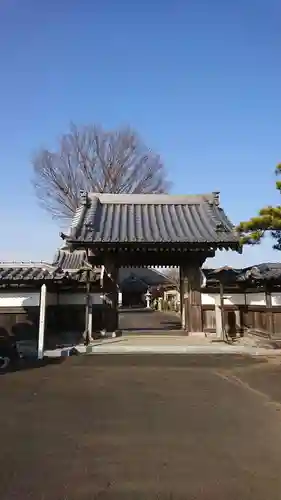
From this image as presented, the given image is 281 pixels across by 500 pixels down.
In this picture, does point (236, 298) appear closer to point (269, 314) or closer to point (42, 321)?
point (269, 314)

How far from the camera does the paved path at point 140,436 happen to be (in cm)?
359

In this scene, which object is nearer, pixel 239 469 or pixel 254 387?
pixel 239 469

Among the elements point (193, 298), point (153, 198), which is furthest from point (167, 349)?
point (153, 198)

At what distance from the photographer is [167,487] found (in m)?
3.57

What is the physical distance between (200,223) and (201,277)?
2427 millimetres

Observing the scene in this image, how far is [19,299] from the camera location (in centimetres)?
1383

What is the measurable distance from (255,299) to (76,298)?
620cm

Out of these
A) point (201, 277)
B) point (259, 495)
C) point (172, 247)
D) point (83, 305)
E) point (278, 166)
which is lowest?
point (259, 495)

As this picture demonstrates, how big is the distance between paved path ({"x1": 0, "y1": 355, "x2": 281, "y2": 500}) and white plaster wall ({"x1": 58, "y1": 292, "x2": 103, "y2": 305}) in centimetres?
581

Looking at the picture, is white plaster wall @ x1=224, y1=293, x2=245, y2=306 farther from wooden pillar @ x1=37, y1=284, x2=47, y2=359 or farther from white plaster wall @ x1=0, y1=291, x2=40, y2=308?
white plaster wall @ x1=0, y1=291, x2=40, y2=308

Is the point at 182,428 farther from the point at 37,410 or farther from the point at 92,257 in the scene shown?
the point at 92,257

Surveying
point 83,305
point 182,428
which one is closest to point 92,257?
point 83,305

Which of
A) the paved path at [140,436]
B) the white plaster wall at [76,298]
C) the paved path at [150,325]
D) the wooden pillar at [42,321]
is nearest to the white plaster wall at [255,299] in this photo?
the paved path at [150,325]

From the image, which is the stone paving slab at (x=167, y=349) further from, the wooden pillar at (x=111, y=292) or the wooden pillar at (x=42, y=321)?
the wooden pillar at (x=111, y=292)
